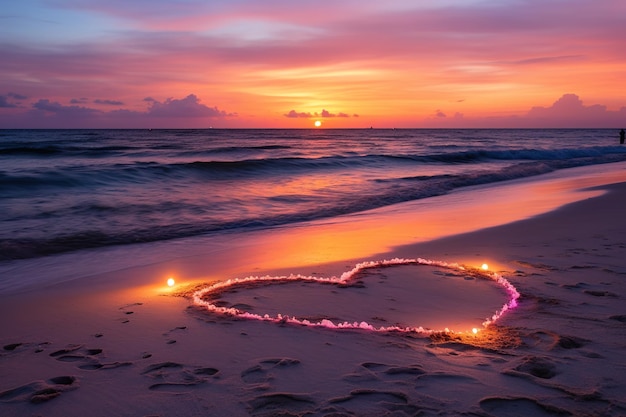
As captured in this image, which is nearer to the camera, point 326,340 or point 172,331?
point 326,340

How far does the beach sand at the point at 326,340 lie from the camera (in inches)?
114

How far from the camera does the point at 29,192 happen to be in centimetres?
1638

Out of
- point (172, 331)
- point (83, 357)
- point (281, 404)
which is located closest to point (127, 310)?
point (172, 331)

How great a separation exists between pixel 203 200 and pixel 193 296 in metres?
10.2

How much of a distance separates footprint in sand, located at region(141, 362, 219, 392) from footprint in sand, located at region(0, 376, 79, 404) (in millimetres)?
460

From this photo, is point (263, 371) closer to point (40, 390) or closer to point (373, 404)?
point (373, 404)

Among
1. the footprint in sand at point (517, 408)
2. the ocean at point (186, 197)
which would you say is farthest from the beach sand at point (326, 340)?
the ocean at point (186, 197)

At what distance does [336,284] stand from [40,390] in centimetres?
295

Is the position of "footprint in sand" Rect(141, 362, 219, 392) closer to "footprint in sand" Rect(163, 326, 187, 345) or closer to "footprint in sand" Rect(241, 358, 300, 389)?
"footprint in sand" Rect(241, 358, 300, 389)

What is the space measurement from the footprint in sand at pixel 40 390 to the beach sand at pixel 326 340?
12 millimetres

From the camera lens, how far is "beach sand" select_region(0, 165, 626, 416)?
9.49 feet

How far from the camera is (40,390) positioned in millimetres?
3098

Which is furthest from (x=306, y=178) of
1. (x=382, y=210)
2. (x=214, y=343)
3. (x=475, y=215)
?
(x=214, y=343)

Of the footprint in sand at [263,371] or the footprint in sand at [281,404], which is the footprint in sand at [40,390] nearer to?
the footprint in sand at [263,371]
